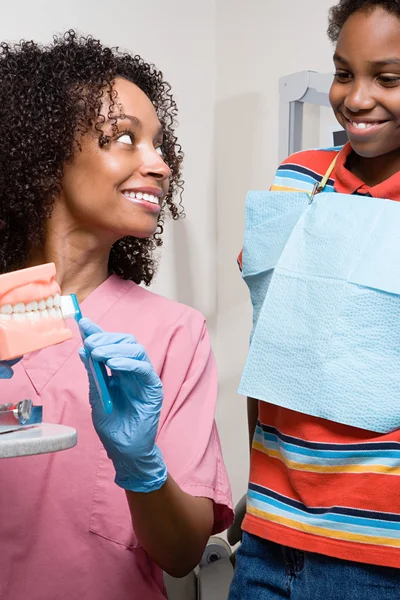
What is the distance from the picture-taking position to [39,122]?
4.10ft

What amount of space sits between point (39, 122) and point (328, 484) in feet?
2.36

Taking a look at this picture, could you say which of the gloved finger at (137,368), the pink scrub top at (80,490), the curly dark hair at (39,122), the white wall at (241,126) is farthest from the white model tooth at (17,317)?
the white wall at (241,126)

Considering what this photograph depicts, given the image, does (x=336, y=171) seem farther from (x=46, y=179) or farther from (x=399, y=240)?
(x=46, y=179)

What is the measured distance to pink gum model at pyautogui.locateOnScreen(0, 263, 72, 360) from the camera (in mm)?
871

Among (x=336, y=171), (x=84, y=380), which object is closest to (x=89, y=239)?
(x=84, y=380)

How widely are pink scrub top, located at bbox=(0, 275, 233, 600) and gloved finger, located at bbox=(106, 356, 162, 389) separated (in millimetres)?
223

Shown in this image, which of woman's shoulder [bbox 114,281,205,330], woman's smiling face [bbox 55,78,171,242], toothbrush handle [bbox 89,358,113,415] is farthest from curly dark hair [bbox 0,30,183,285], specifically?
toothbrush handle [bbox 89,358,113,415]

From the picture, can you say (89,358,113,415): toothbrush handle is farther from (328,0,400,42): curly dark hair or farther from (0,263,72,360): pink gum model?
(328,0,400,42): curly dark hair

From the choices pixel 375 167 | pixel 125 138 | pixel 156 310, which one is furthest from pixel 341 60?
pixel 156 310

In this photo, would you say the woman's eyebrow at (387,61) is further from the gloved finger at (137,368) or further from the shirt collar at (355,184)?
the gloved finger at (137,368)

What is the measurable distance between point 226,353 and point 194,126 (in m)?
0.70

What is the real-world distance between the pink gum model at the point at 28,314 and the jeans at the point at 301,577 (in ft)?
1.43

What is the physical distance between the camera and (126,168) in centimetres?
121

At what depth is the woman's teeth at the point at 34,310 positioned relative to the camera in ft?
2.89
